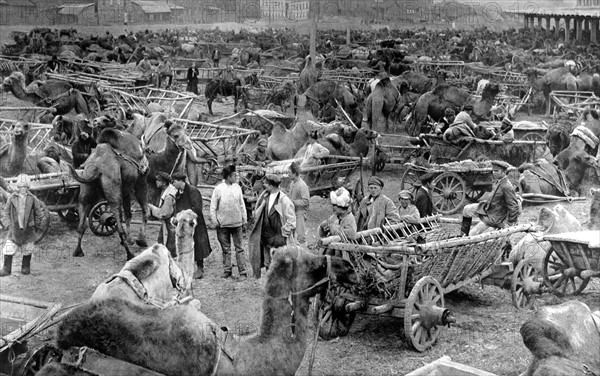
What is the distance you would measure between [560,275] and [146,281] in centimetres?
489

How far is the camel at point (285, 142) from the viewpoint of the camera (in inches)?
643

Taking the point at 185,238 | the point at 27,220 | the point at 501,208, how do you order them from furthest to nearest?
the point at 27,220, the point at 501,208, the point at 185,238

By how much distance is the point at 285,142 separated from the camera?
54.1ft

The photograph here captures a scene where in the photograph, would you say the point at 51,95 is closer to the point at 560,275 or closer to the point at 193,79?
the point at 193,79

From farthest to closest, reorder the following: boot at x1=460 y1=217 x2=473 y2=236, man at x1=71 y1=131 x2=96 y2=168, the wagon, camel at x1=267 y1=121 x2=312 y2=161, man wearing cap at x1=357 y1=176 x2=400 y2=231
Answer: camel at x1=267 y1=121 x2=312 y2=161 → man at x1=71 y1=131 x2=96 y2=168 → boot at x1=460 y1=217 x2=473 y2=236 → man wearing cap at x1=357 y1=176 x2=400 y2=231 → the wagon

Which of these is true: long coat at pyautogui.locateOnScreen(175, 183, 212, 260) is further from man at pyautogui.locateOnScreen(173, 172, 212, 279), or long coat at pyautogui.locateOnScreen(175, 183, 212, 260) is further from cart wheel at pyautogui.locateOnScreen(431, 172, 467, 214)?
cart wheel at pyautogui.locateOnScreen(431, 172, 467, 214)

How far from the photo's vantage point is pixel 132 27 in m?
20.5

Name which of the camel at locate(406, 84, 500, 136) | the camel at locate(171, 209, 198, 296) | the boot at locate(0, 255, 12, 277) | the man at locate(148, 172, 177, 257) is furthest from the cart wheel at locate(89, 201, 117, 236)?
the camel at locate(406, 84, 500, 136)

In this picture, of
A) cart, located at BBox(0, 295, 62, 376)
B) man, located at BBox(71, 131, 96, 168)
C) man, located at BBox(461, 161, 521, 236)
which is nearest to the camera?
cart, located at BBox(0, 295, 62, 376)

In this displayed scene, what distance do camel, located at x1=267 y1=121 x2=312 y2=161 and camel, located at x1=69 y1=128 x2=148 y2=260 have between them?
3.67 metres

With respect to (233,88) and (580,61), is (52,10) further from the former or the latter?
(580,61)

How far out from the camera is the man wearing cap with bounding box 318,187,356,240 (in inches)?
400

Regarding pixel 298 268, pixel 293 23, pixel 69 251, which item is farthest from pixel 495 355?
pixel 293 23

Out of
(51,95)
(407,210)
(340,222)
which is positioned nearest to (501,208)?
(407,210)
